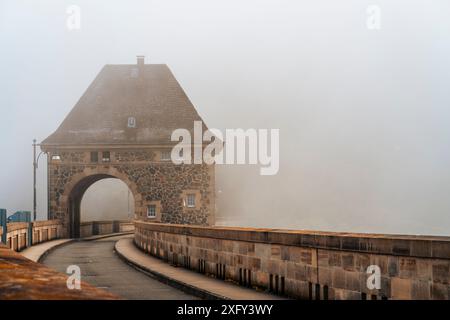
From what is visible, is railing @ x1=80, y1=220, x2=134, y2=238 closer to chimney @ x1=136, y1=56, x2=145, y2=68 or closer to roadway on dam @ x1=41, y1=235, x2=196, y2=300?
chimney @ x1=136, y1=56, x2=145, y2=68

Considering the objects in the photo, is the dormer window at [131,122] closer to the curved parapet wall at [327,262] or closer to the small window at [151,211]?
the small window at [151,211]

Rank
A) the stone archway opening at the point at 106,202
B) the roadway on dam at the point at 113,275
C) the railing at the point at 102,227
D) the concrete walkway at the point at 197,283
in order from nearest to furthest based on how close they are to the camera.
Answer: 1. the concrete walkway at the point at 197,283
2. the roadway on dam at the point at 113,275
3. the railing at the point at 102,227
4. the stone archway opening at the point at 106,202

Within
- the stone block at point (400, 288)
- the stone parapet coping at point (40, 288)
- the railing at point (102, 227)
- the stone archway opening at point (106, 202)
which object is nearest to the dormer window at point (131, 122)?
the railing at point (102, 227)

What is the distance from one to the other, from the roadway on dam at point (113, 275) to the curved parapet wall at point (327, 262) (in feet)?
4.37

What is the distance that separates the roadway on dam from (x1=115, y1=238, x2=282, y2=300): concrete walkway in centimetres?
18

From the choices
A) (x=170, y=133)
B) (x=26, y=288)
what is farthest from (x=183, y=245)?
(x=170, y=133)

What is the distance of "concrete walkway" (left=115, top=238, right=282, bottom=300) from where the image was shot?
12.7 metres

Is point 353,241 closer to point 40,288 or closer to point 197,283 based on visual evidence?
point 197,283

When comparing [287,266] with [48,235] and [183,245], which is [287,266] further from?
A: [48,235]

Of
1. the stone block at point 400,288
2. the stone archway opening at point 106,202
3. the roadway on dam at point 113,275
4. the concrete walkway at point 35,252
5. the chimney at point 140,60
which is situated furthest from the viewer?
the stone archway opening at point 106,202

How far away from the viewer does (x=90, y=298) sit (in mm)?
4320

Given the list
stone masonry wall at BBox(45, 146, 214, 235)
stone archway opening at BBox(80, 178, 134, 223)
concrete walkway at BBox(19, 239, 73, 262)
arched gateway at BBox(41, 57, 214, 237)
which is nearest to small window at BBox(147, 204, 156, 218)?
arched gateway at BBox(41, 57, 214, 237)

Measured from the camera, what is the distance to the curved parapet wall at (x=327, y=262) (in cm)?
899

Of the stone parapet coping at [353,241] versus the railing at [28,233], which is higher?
the stone parapet coping at [353,241]
